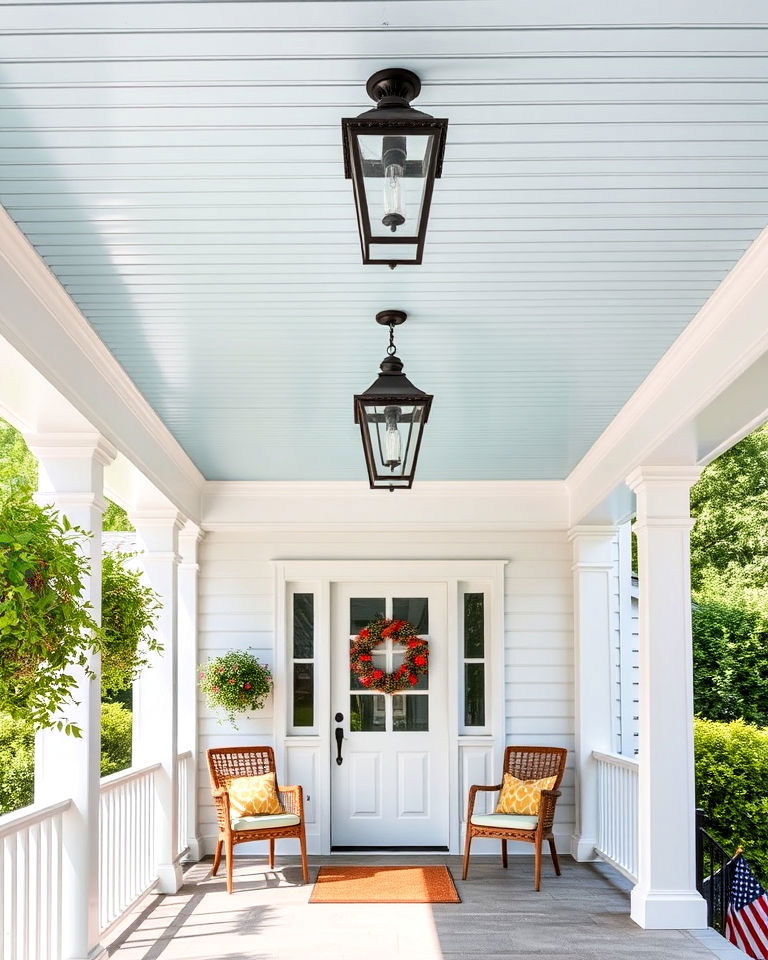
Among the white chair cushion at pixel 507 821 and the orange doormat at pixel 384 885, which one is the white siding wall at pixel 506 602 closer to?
the white chair cushion at pixel 507 821

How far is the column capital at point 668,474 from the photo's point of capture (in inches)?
224

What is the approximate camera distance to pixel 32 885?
4246 millimetres

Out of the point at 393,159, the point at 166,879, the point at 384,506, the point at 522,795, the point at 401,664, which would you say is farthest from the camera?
the point at 401,664

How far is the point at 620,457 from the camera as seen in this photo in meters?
6.10

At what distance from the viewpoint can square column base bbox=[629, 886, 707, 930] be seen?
564 cm

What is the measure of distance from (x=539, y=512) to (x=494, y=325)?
4.07 metres

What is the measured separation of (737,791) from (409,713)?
2.69m

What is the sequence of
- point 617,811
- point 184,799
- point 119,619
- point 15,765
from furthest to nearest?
1. point 15,765
2. point 184,799
3. point 617,811
4. point 119,619

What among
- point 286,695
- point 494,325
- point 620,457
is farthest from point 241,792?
point 494,325

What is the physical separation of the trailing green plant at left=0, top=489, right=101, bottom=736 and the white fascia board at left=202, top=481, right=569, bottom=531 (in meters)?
4.96

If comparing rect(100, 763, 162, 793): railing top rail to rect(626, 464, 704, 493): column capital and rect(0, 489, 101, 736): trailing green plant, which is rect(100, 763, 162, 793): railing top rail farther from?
rect(626, 464, 704, 493): column capital

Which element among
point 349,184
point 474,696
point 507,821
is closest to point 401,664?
point 474,696

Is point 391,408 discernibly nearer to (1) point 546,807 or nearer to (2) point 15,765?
(1) point 546,807

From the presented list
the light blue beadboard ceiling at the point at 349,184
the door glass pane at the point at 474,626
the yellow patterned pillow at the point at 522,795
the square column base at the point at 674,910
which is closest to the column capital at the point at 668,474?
the light blue beadboard ceiling at the point at 349,184
